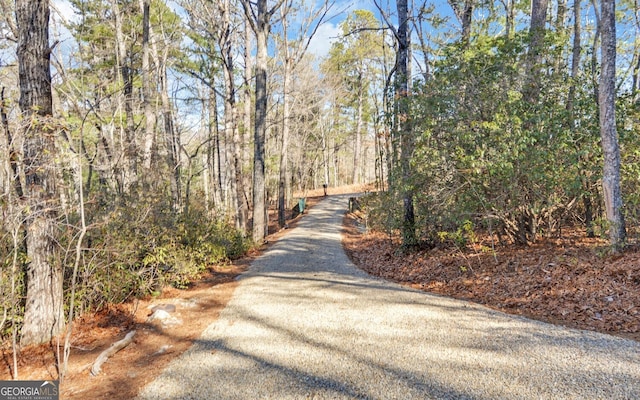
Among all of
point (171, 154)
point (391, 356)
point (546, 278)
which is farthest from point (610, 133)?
point (171, 154)

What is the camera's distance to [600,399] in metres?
2.58

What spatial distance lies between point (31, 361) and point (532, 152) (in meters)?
7.77

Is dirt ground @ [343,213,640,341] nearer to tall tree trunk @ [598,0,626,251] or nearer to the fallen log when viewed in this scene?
tall tree trunk @ [598,0,626,251]

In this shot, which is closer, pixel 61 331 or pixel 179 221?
pixel 61 331

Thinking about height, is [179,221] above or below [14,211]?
below

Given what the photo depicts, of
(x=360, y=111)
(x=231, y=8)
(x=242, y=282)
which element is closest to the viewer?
A: (x=242, y=282)

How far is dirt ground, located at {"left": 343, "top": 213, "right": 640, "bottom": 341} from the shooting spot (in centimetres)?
423

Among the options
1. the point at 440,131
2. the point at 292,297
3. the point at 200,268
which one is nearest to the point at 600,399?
the point at 292,297

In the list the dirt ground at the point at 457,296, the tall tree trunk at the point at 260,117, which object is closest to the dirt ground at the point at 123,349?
the dirt ground at the point at 457,296

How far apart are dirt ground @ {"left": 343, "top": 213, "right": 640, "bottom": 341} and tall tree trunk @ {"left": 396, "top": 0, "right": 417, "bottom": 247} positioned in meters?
0.75

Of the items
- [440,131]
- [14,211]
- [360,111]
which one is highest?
[360,111]

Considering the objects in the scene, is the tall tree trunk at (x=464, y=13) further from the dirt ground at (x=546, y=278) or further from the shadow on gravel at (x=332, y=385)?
the shadow on gravel at (x=332, y=385)

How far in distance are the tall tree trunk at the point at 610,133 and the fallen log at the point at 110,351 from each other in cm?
725

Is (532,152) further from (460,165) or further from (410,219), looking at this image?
(410,219)
